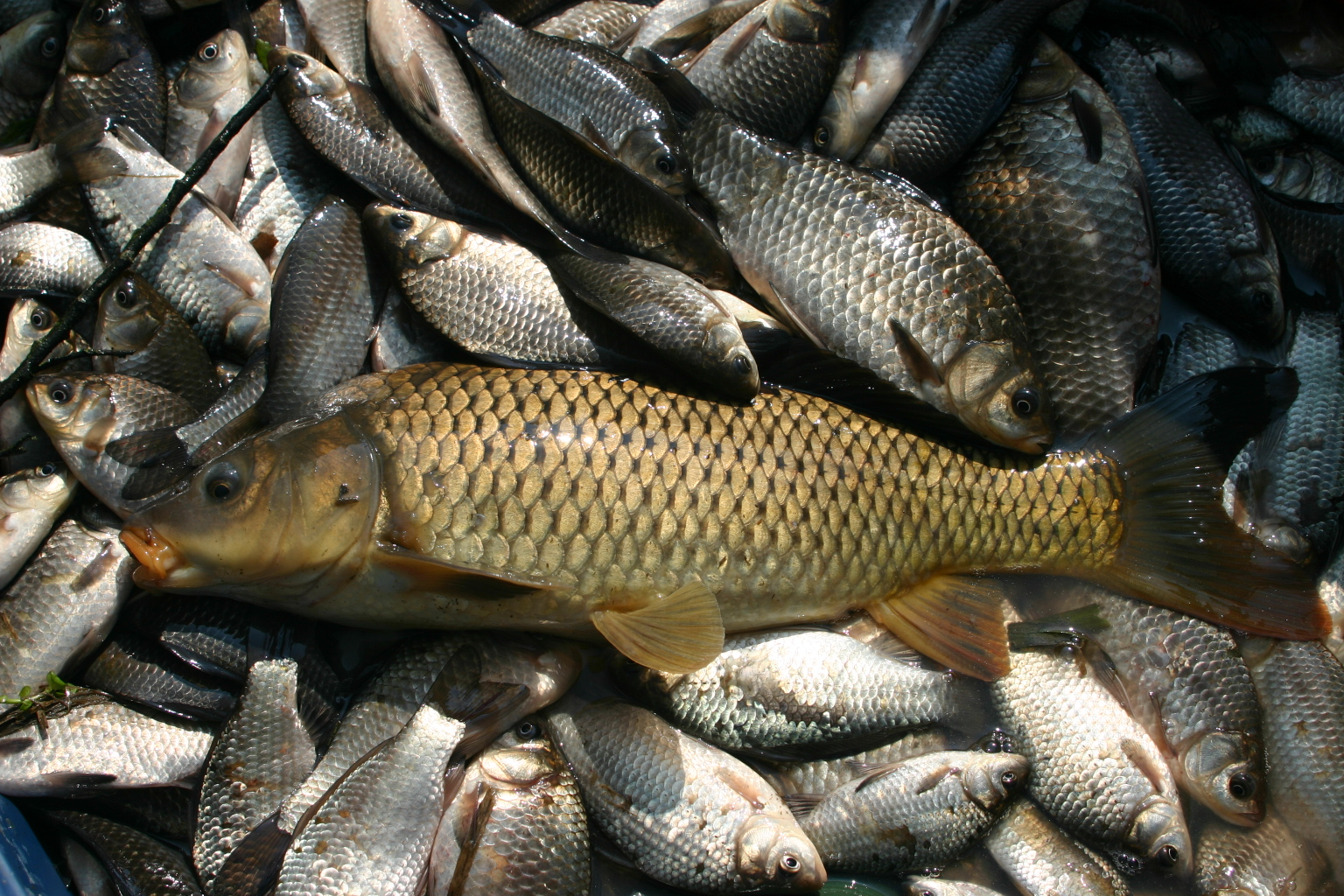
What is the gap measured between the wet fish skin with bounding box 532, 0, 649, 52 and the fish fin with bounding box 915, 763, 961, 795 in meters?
2.56

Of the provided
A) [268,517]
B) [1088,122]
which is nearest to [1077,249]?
[1088,122]

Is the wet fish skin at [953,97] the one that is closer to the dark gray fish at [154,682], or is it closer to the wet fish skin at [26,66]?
the dark gray fish at [154,682]

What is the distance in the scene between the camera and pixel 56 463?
2291mm

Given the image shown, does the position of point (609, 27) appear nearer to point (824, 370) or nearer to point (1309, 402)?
point (824, 370)

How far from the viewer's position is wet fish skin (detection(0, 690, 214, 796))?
81.9 inches

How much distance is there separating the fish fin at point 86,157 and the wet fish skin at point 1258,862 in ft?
12.7

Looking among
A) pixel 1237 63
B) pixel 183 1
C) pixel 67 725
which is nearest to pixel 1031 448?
pixel 1237 63

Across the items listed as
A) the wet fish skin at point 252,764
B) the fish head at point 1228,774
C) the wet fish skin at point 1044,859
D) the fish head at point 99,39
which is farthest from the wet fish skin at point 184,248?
the fish head at point 1228,774

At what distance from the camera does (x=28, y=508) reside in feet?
7.30

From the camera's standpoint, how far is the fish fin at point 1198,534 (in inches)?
90.7

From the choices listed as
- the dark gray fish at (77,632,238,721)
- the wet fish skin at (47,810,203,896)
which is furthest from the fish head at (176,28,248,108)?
the wet fish skin at (47,810,203,896)

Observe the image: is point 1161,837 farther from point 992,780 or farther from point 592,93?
point 592,93

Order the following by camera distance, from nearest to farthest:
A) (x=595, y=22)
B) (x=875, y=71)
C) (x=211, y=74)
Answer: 1. (x=875, y=71)
2. (x=211, y=74)
3. (x=595, y=22)

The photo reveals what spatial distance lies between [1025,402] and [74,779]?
2.75m
